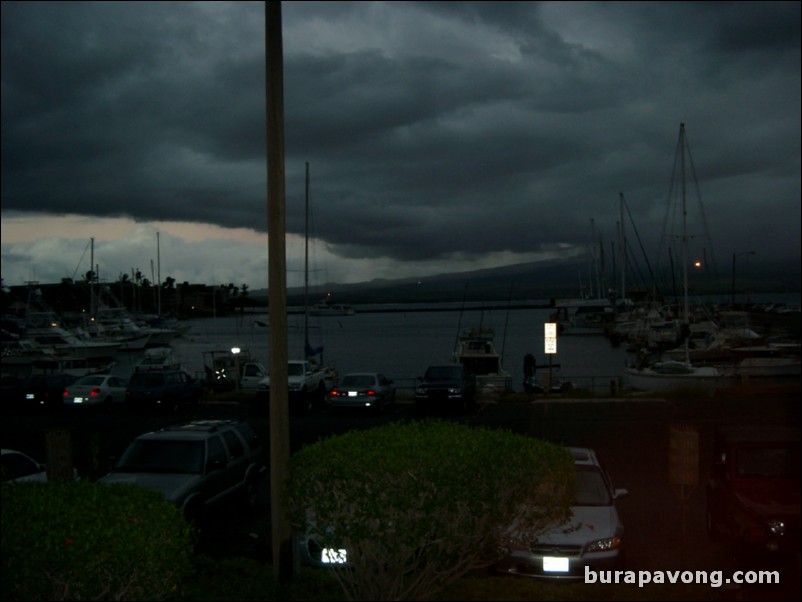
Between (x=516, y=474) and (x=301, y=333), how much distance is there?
12790cm

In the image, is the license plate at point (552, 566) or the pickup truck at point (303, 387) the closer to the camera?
the license plate at point (552, 566)

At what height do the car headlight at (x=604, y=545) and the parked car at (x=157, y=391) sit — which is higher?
the car headlight at (x=604, y=545)

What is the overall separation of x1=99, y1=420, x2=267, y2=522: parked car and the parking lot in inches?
21.4

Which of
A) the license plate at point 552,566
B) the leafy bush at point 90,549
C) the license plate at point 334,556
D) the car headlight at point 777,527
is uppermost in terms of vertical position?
the leafy bush at point 90,549

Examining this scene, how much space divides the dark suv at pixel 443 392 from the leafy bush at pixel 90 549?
22.3m

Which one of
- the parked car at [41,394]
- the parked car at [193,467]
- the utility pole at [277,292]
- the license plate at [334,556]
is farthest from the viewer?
the parked car at [41,394]

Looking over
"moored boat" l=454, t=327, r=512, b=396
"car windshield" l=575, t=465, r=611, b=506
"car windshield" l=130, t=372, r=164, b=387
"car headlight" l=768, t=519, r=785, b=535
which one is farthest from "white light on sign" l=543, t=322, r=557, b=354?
"car headlight" l=768, t=519, r=785, b=535

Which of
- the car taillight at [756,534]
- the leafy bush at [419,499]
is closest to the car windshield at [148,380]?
the leafy bush at [419,499]

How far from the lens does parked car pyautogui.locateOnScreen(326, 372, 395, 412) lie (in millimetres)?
28734

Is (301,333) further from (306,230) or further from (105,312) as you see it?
(306,230)

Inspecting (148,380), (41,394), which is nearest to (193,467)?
(148,380)

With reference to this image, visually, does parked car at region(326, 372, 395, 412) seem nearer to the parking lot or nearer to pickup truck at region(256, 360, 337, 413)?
the parking lot

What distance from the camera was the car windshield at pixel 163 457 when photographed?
12.0 meters

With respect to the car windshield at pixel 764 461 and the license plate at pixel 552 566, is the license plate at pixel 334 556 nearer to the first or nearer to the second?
the license plate at pixel 552 566
